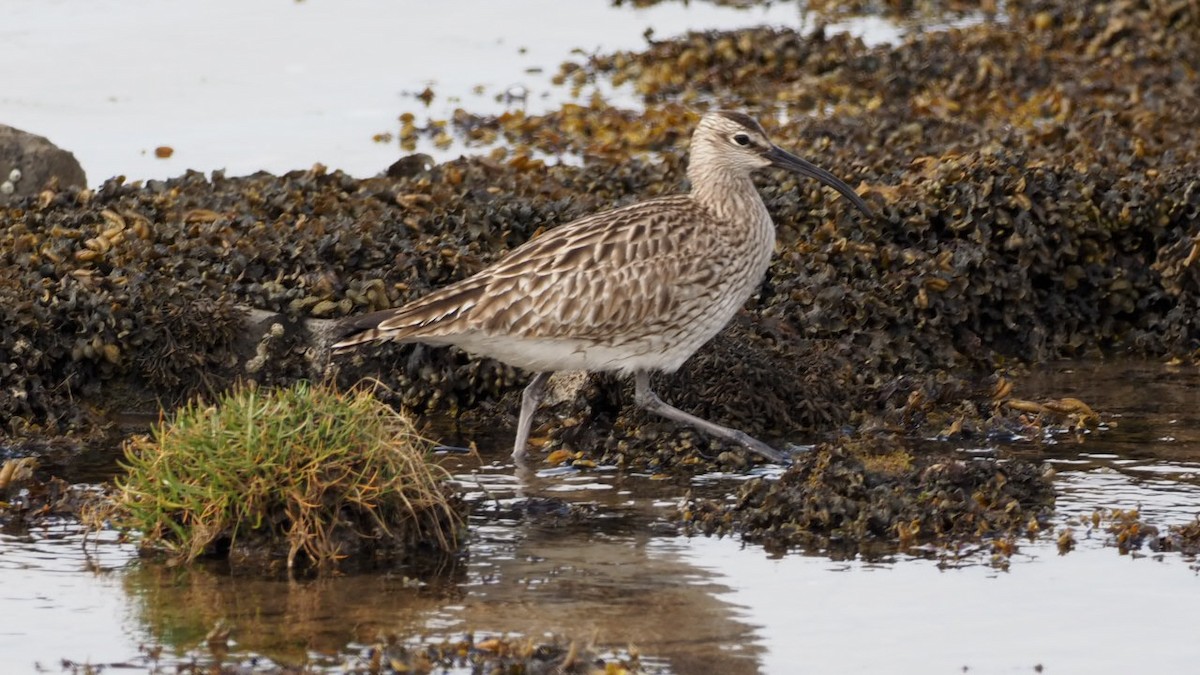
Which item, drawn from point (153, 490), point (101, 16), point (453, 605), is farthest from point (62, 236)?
point (101, 16)

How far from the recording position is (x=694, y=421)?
979cm

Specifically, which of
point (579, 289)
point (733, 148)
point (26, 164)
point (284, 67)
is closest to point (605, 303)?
point (579, 289)


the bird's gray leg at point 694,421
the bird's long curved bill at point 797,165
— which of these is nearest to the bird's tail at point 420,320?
the bird's gray leg at point 694,421

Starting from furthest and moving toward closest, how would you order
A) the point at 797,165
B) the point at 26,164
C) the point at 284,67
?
1. the point at 284,67
2. the point at 26,164
3. the point at 797,165

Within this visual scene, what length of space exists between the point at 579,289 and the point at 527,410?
68cm

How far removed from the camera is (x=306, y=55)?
63.2 ft

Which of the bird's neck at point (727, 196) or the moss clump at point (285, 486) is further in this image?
the bird's neck at point (727, 196)

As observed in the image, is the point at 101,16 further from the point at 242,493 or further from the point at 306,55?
the point at 242,493

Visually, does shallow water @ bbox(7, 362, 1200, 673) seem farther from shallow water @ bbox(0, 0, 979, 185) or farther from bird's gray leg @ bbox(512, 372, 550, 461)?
shallow water @ bbox(0, 0, 979, 185)

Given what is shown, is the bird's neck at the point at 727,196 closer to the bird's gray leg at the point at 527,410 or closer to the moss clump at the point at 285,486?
the bird's gray leg at the point at 527,410

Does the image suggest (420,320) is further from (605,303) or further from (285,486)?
(285,486)

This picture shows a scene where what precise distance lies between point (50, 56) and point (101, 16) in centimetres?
157

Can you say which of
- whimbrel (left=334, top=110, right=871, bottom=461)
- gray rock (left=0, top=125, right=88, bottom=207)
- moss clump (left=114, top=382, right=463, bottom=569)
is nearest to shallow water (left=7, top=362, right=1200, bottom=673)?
moss clump (left=114, top=382, right=463, bottom=569)

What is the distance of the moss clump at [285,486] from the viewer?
775cm
